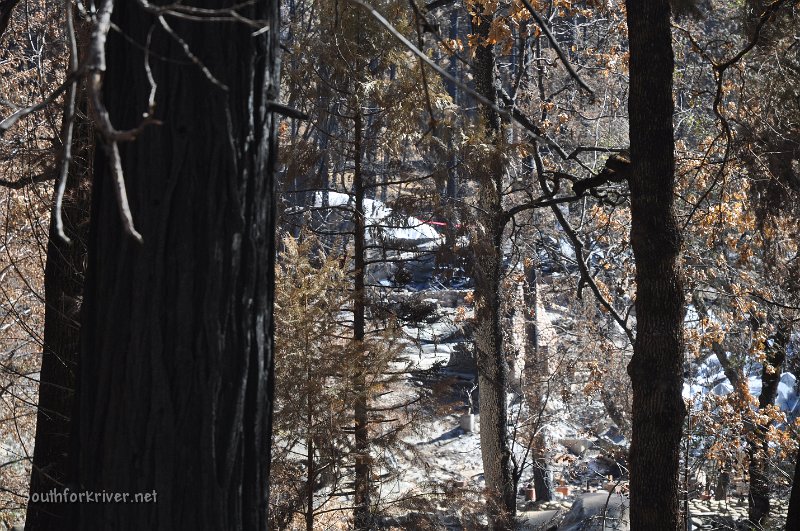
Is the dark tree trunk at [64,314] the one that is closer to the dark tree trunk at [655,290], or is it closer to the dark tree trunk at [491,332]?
the dark tree trunk at [655,290]

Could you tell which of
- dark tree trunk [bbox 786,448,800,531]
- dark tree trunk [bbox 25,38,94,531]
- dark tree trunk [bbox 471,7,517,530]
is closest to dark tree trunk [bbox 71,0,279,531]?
dark tree trunk [bbox 25,38,94,531]

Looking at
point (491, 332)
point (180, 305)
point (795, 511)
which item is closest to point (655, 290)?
point (795, 511)

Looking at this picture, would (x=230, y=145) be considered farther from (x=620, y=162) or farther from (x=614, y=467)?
(x=614, y=467)

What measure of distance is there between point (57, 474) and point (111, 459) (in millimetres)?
3493

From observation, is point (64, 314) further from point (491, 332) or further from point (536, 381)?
point (536, 381)

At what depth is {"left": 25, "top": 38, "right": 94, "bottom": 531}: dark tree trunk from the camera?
18.6 ft

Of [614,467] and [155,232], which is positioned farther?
[614,467]

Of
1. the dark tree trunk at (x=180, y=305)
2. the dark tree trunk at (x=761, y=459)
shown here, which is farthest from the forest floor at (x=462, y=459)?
the dark tree trunk at (x=180, y=305)

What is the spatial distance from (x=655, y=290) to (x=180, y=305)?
4.31m

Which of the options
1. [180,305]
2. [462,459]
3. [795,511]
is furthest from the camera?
[462,459]

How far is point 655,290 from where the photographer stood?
5.96 meters

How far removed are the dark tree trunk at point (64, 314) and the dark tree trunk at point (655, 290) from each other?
4185 millimetres

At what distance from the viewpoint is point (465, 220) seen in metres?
9.38

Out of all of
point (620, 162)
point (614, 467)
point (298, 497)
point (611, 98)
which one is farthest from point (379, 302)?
point (614, 467)
